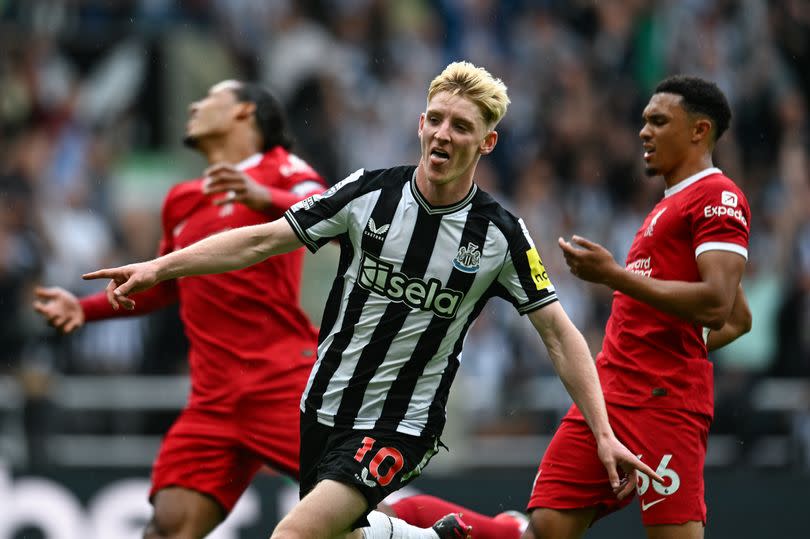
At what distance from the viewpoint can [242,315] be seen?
695cm

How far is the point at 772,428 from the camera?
38.0 feet

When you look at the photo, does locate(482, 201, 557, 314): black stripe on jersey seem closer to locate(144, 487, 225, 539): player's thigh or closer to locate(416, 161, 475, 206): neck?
locate(416, 161, 475, 206): neck

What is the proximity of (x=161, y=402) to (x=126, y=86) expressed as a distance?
4.58m

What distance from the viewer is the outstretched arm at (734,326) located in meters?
6.36

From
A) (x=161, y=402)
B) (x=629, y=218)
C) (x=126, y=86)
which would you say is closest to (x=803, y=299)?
(x=629, y=218)

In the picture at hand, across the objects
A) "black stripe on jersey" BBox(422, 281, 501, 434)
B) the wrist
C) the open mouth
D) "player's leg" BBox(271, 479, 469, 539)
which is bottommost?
"player's leg" BBox(271, 479, 469, 539)

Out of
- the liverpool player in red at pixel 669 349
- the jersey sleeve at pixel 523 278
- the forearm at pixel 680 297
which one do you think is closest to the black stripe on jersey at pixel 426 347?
the jersey sleeve at pixel 523 278

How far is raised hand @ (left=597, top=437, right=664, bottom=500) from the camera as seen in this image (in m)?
5.52

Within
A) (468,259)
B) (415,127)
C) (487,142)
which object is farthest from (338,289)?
(415,127)

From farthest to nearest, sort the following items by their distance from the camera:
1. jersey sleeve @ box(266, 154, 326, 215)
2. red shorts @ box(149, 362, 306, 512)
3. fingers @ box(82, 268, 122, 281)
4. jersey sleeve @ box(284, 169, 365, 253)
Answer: jersey sleeve @ box(266, 154, 326, 215), red shorts @ box(149, 362, 306, 512), jersey sleeve @ box(284, 169, 365, 253), fingers @ box(82, 268, 122, 281)

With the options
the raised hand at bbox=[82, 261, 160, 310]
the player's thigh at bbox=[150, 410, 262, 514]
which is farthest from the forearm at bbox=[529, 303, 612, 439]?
the player's thigh at bbox=[150, 410, 262, 514]

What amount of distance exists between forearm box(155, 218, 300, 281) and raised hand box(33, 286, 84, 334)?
5.47ft

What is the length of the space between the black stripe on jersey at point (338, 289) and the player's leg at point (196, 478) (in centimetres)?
133

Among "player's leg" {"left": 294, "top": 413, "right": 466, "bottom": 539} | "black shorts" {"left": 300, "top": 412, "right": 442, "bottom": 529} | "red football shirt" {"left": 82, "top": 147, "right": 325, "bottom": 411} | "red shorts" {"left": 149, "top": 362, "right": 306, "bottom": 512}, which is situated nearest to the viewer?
"player's leg" {"left": 294, "top": 413, "right": 466, "bottom": 539}
